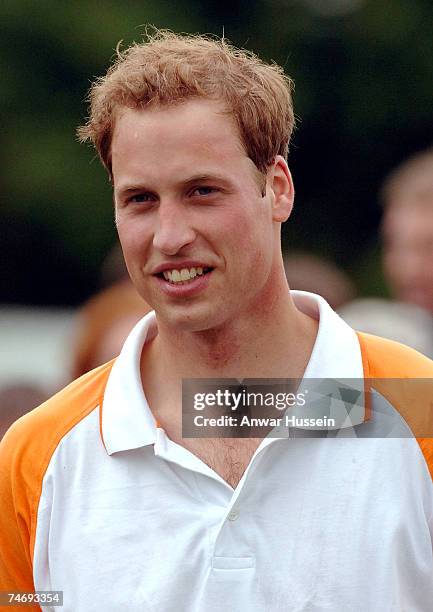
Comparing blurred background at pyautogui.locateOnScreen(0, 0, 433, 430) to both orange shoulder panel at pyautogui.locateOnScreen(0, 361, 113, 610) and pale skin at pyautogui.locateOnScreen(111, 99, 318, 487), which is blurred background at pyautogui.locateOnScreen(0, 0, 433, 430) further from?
pale skin at pyautogui.locateOnScreen(111, 99, 318, 487)

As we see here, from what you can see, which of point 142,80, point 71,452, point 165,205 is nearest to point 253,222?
point 165,205

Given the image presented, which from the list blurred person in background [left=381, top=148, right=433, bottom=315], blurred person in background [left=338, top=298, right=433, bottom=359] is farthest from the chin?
blurred person in background [left=381, top=148, right=433, bottom=315]

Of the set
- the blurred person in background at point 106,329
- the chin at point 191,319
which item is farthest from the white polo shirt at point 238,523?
the blurred person in background at point 106,329

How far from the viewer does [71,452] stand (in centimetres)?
342

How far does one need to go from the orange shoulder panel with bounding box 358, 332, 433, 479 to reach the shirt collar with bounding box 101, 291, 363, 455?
0.04 m

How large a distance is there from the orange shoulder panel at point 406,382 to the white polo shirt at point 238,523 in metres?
0.03

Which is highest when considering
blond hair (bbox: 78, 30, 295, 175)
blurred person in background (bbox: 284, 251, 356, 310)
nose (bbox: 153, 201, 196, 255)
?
blurred person in background (bbox: 284, 251, 356, 310)

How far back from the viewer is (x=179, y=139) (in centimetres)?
324

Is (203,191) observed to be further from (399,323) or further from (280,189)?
(399,323)

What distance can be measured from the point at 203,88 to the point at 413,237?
2283mm

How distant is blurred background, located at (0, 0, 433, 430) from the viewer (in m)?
13.3

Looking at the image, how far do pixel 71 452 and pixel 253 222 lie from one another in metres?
0.71

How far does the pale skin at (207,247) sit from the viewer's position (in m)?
3.25

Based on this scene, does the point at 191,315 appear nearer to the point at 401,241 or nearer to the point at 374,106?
the point at 401,241
